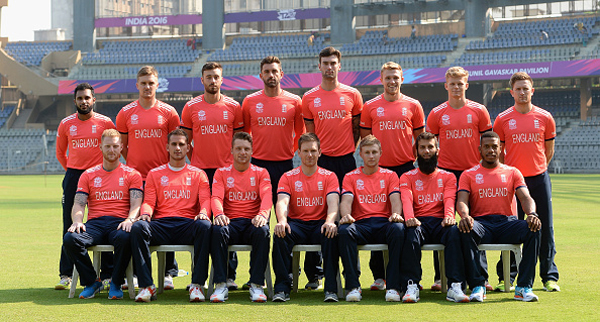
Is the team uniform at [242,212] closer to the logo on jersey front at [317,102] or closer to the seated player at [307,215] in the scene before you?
the seated player at [307,215]

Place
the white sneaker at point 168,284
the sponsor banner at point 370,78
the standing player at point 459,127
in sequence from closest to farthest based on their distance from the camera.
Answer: the standing player at point 459,127 → the white sneaker at point 168,284 → the sponsor banner at point 370,78

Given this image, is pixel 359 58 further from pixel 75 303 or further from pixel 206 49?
pixel 75 303

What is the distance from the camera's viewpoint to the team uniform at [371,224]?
7.05 m

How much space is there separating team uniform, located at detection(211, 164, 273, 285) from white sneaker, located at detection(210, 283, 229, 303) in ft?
0.16

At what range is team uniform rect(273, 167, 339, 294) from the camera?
7.16 meters

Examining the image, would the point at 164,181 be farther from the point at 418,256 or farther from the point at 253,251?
the point at 418,256

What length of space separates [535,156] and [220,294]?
12.3 ft

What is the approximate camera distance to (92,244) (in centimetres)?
735

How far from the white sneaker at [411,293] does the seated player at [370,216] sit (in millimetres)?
98

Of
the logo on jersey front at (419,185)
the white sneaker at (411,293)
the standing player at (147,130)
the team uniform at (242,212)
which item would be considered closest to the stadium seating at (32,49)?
the standing player at (147,130)

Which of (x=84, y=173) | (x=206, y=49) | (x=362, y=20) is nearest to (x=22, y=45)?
(x=206, y=49)

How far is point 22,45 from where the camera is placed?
5328cm

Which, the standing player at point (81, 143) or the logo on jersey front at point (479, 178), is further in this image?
the standing player at point (81, 143)

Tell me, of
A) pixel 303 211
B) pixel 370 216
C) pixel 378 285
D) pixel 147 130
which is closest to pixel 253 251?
pixel 303 211
